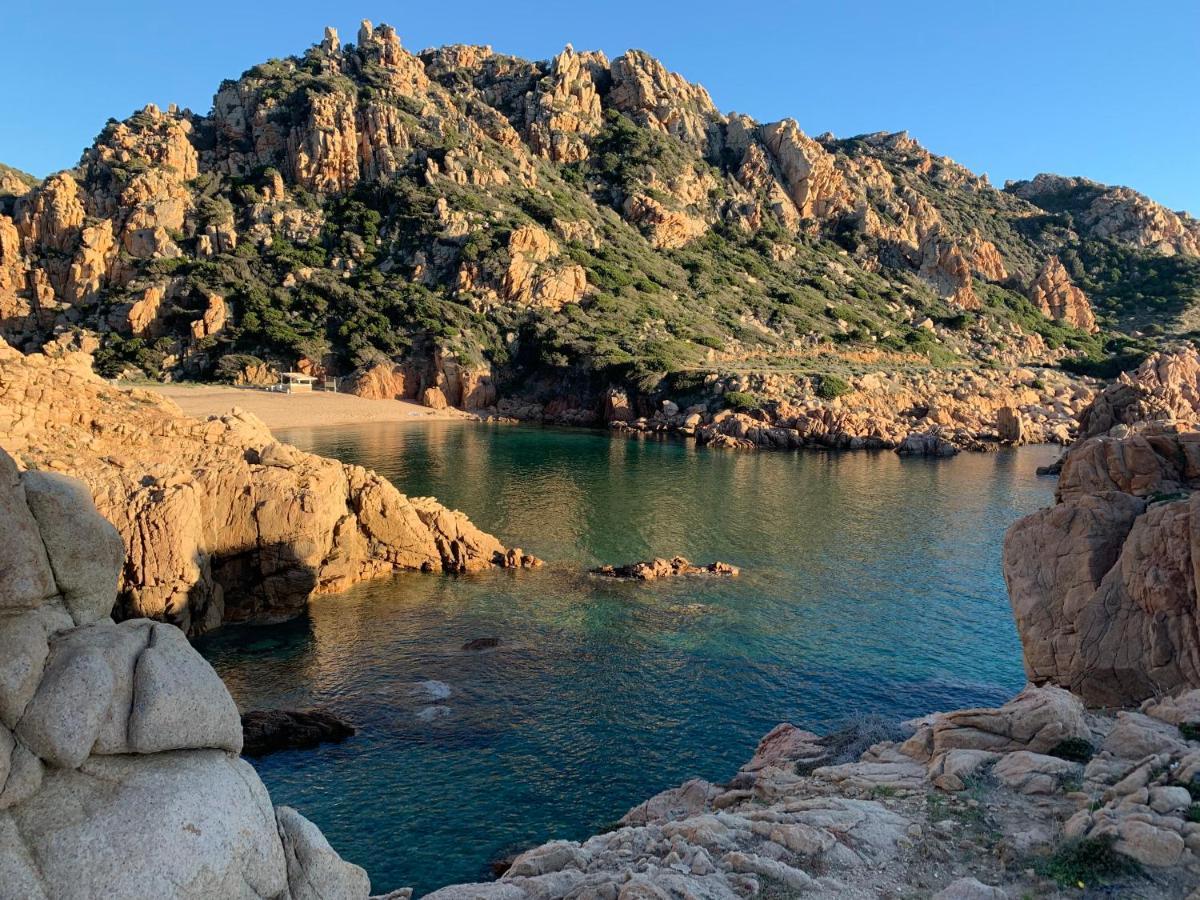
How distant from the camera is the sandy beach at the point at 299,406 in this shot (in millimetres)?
96438

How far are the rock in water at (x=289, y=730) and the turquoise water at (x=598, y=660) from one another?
52cm

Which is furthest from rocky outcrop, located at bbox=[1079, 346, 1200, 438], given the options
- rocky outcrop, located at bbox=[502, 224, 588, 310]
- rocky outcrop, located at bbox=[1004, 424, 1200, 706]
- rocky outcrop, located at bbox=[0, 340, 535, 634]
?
rocky outcrop, located at bbox=[502, 224, 588, 310]

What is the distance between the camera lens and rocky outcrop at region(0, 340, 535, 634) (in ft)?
100.0

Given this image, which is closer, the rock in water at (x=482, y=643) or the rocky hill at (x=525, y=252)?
the rock in water at (x=482, y=643)

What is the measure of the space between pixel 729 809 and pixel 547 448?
67408 mm

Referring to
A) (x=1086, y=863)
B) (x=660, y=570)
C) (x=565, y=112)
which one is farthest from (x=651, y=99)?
(x=1086, y=863)

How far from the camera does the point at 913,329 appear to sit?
140 meters

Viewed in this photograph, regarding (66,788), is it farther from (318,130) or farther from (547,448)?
(318,130)

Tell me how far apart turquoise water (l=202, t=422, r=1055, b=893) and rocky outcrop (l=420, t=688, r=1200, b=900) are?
4.89m

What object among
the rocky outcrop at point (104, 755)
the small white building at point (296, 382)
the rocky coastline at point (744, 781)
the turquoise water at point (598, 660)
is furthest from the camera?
the small white building at point (296, 382)

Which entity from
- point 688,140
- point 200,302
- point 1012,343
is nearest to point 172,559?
point 200,302

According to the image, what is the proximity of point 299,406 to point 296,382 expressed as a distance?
10804mm

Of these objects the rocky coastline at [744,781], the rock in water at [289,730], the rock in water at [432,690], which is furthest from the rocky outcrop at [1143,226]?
the rock in water at [289,730]

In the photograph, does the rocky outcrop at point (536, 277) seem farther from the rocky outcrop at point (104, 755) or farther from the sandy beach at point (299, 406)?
the rocky outcrop at point (104, 755)
